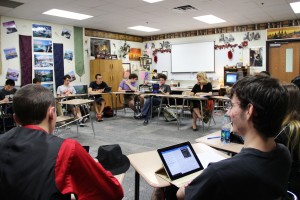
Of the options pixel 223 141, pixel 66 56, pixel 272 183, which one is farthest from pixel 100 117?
pixel 272 183

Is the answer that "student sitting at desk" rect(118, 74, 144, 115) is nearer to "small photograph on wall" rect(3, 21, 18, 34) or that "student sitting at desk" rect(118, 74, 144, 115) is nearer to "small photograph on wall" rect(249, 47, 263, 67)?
"small photograph on wall" rect(3, 21, 18, 34)

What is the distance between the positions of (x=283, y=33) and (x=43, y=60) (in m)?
7.05

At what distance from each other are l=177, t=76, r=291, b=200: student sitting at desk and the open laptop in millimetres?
557

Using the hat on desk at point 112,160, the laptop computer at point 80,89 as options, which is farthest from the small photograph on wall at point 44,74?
the hat on desk at point 112,160

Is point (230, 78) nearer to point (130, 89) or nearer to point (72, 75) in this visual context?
point (130, 89)

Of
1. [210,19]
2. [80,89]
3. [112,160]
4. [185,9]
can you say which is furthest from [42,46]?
[112,160]

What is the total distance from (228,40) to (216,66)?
0.94 metres

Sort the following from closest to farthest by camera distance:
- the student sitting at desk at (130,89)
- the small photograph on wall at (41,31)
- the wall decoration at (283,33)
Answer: the small photograph on wall at (41,31), the student sitting at desk at (130,89), the wall decoration at (283,33)

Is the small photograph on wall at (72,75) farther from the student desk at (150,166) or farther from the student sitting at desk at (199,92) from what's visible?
the student desk at (150,166)

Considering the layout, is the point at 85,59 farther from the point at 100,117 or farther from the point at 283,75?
the point at 283,75

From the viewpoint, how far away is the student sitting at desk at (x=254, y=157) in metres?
0.90

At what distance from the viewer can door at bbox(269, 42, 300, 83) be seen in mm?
7770

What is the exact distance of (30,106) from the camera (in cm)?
116

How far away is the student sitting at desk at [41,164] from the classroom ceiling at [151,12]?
4.69 m
